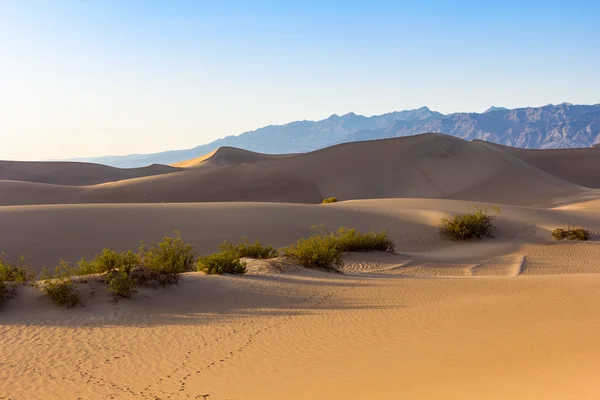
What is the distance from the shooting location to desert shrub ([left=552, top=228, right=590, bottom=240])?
22188 mm

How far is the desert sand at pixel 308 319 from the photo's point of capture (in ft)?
21.3

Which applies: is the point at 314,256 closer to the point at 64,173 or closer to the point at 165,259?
the point at 165,259

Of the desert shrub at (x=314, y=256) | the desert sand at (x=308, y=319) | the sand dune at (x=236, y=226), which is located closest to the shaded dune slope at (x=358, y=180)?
the sand dune at (x=236, y=226)

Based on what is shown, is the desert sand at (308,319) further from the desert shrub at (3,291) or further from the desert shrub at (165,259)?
the desert shrub at (165,259)

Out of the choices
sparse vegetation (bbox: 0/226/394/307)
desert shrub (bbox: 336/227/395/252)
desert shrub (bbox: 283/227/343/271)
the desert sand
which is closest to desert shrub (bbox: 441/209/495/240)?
the desert sand

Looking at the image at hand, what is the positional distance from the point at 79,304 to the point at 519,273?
1256 cm

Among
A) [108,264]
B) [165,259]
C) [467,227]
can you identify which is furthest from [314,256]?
[467,227]

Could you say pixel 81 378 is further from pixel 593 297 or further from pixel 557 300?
pixel 593 297

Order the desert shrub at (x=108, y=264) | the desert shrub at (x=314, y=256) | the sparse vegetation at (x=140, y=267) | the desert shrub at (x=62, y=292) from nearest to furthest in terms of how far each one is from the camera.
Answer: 1. the desert shrub at (x=62, y=292)
2. the sparse vegetation at (x=140, y=267)
3. the desert shrub at (x=108, y=264)
4. the desert shrub at (x=314, y=256)

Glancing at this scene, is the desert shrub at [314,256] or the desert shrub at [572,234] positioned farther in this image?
the desert shrub at [572,234]

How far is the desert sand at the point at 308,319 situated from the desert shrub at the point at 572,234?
0.69m

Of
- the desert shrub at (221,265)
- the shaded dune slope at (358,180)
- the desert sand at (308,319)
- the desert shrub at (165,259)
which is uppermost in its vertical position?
the shaded dune slope at (358,180)

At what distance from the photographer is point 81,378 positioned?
6.83 m

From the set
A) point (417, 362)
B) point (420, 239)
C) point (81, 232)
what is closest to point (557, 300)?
point (417, 362)
